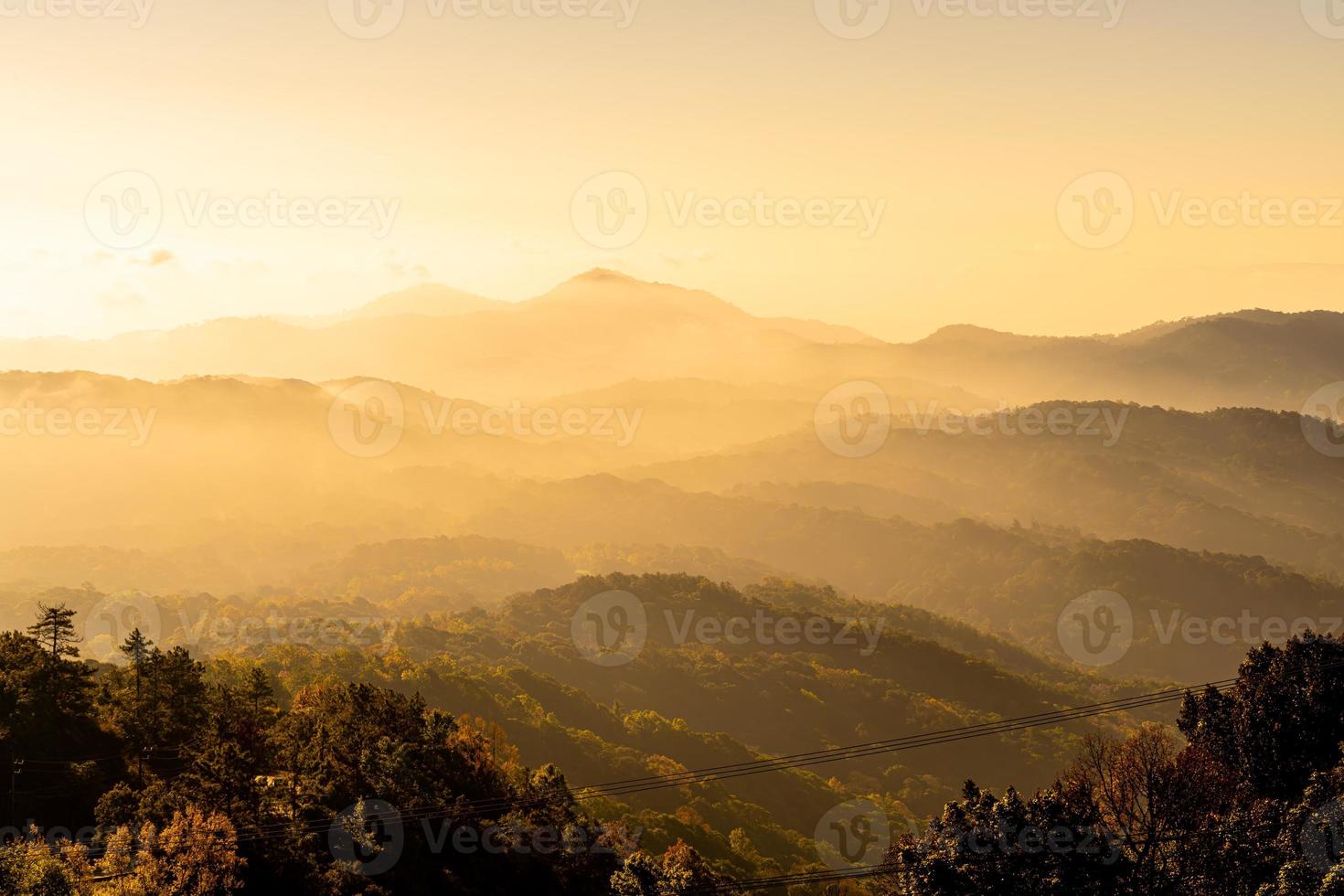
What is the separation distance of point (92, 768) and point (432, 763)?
71.7 feet

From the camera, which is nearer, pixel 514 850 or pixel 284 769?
pixel 514 850

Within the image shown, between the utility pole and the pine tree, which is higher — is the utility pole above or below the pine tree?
below

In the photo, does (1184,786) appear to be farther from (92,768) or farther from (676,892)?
(92,768)

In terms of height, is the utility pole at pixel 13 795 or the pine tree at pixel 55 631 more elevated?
the pine tree at pixel 55 631

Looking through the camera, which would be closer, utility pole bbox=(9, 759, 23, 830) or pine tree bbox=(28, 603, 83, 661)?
utility pole bbox=(9, 759, 23, 830)

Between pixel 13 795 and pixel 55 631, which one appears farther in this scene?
pixel 55 631

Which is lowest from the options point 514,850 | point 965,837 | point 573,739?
point 573,739

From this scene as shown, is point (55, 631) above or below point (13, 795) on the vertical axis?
above

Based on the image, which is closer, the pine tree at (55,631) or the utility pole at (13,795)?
the utility pole at (13,795)

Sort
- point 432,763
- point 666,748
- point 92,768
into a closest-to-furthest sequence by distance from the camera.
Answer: point 92,768
point 432,763
point 666,748

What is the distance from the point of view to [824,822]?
569ft

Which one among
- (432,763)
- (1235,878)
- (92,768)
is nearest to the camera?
(1235,878)

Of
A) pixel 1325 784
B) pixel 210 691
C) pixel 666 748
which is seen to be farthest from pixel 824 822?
pixel 1325 784

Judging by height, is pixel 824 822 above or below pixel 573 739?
below
